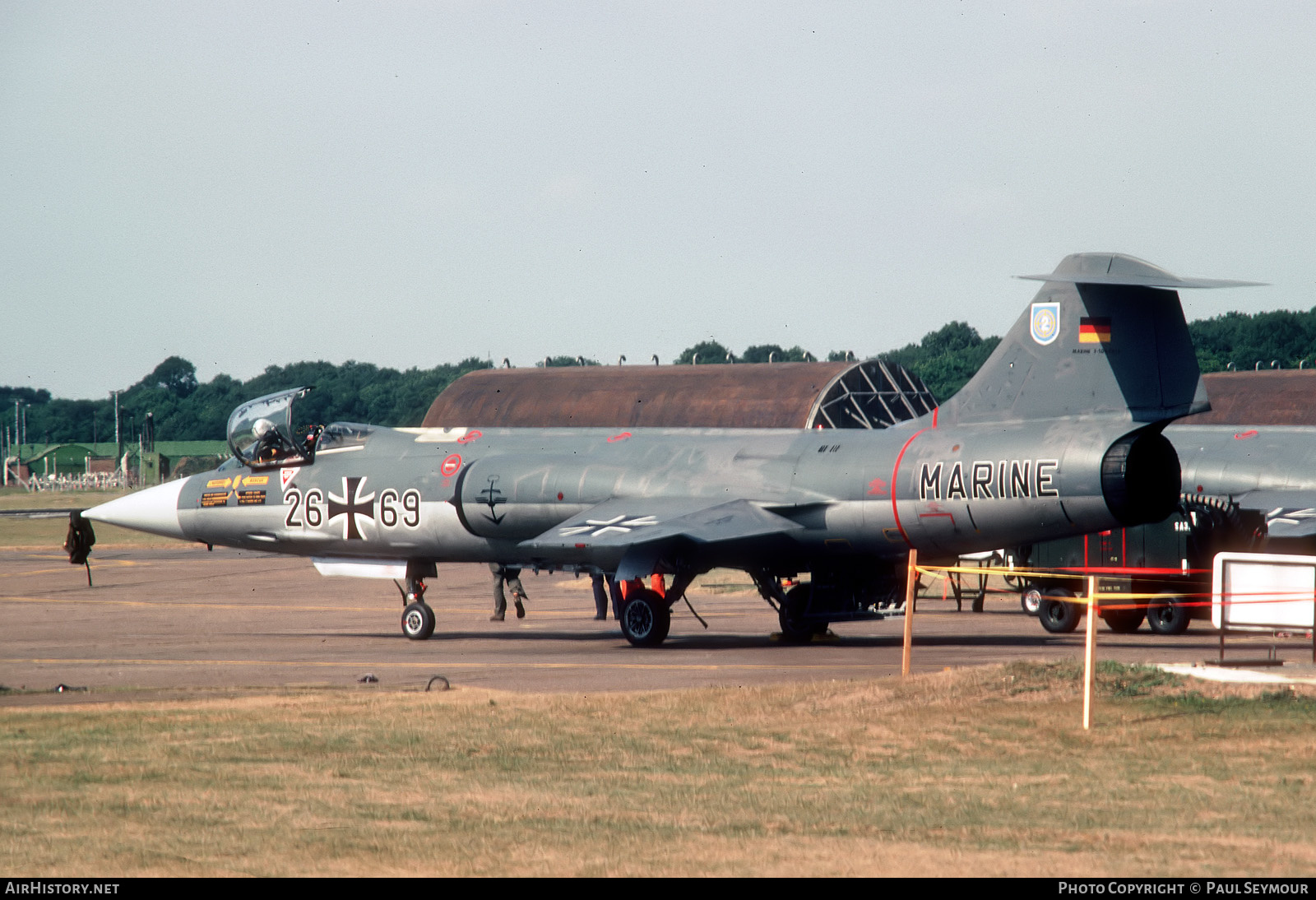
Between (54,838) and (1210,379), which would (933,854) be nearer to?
(54,838)

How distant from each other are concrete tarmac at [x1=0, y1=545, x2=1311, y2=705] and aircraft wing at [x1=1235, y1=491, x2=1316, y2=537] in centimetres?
225

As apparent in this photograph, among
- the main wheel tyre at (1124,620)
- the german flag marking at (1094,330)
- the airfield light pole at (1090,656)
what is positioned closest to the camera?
the airfield light pole at (1090,656)

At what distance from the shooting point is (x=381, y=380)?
153m

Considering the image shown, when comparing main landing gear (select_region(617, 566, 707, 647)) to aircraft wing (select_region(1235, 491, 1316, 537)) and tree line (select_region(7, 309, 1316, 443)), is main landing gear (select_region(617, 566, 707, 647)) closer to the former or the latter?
aircraft wing (select_region(1235, 491, 1316, 537))

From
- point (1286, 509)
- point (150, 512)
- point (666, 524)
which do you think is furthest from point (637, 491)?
point (1286, 509)

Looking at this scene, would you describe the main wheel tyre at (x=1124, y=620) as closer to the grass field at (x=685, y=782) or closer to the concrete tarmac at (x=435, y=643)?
the concrete tarmac at (x=435, y=643)

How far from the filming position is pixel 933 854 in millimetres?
8406

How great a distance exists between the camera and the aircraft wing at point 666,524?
22.3 metres

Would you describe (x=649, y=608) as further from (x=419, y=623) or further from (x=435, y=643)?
(x=419, y=623)

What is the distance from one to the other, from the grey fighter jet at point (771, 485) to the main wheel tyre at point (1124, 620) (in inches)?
192

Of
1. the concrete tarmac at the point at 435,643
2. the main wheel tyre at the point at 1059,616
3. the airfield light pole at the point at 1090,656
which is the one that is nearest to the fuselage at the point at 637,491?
the concrete tarmac at the point at 435,643

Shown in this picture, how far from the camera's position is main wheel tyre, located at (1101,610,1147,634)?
26.3m

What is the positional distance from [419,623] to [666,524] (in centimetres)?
488
